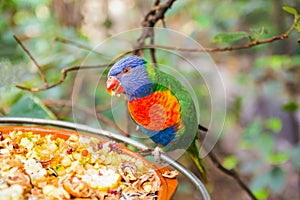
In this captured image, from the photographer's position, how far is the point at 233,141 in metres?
3.10

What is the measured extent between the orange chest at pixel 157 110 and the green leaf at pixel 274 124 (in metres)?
1.90

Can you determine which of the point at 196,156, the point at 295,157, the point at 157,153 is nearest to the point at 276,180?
the point at 295,157

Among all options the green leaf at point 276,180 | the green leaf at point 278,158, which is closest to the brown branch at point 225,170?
the green leaf at point 276,180

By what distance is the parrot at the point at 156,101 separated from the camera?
763 mm

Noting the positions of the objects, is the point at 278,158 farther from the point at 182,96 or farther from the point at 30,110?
the point at 182,96

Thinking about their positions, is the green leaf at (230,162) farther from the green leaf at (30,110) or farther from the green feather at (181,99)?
the green feather at (181,99)

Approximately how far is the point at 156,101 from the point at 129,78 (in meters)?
0.06

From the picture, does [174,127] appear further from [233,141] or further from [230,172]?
[233,141]

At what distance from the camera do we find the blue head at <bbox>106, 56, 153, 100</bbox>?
76 cm

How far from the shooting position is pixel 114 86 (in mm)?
766

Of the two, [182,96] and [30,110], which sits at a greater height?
[182,96]

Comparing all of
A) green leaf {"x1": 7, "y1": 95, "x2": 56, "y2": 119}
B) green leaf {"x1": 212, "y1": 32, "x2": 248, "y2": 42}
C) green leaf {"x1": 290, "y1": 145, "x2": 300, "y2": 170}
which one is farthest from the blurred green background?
green leaf {"x1": 212, "y1": 32, "x2": 248, "y2": 42}

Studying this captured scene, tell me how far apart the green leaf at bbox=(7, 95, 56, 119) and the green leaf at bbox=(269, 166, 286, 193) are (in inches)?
47.6

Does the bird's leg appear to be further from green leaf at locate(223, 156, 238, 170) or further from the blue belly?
green leaf at locate(223, 156, 238, 170)
